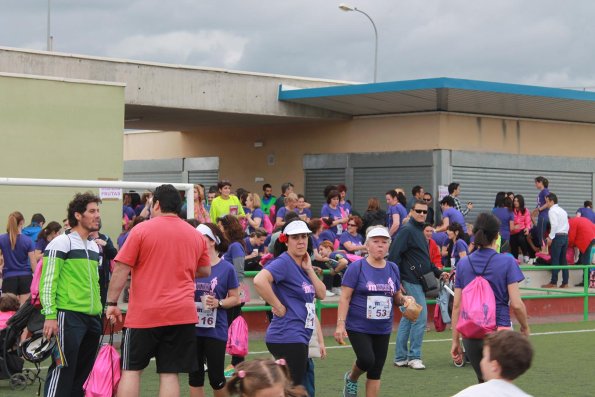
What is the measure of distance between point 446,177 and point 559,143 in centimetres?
436

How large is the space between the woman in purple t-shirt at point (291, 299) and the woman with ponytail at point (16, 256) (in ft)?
23.5

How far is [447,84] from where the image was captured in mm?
21234

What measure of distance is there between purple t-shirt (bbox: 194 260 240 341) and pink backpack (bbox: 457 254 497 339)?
191 centimetres

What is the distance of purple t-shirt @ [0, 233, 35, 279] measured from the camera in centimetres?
1467

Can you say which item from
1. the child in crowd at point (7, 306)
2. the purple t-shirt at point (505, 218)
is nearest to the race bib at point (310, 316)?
the child in crowd at point (7, 306)

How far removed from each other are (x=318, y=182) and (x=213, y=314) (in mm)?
17318

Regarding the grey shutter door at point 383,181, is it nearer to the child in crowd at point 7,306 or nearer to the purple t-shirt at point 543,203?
the purple t-shirt at point 543,203

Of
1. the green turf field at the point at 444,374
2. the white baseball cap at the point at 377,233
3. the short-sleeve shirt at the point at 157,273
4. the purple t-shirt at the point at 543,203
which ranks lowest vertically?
the green turf field at the point at 444,374

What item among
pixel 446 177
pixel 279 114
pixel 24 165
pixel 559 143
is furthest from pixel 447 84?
pixel 24 165

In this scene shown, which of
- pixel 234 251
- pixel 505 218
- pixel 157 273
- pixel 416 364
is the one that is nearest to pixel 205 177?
pixel 505 218

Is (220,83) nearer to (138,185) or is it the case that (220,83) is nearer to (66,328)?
(138,185)

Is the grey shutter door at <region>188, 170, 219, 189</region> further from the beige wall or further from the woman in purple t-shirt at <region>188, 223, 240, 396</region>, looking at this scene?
the woman in purple t-shirt at <region>188, 223, 240, 396</region>

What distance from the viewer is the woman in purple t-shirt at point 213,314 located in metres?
8.78

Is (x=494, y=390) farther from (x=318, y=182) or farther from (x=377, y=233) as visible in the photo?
(x=318, y=182)
